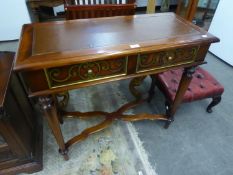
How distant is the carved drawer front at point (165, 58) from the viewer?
82cm

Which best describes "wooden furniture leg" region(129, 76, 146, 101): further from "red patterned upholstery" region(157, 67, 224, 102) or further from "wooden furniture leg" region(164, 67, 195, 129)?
"wooden furniture leg" region(164, 67, 195, 129)

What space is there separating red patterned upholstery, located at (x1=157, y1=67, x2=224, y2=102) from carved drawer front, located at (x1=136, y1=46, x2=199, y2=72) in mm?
383

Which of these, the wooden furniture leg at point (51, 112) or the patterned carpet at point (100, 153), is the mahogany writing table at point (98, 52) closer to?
the wooden furniture leg at point (51, 112)

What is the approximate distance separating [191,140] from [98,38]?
101 centimetres

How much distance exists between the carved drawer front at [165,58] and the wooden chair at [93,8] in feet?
2.11

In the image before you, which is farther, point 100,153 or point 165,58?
point 100,153

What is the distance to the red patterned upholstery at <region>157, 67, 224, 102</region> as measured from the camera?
1274 mm

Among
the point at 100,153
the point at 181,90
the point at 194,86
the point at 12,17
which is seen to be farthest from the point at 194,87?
the point at 12,17

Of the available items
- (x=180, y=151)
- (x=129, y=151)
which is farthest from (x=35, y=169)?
(x=180, y=151)

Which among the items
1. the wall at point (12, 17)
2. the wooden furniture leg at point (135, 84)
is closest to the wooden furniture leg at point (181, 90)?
the wooden furniture leg at point (135, 84)

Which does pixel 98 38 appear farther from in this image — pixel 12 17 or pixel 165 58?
pixel 12 17

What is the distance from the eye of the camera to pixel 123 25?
0.96m

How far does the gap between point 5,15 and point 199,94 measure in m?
2.44

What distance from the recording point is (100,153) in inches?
48.4
